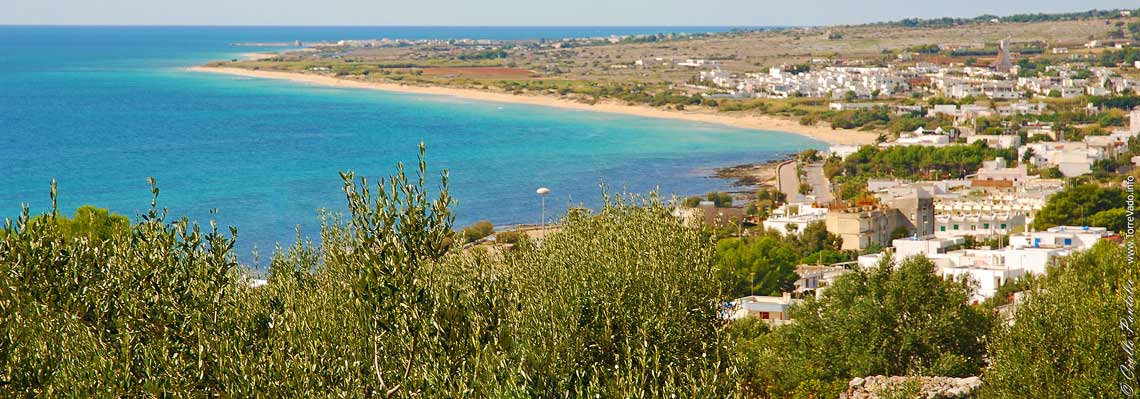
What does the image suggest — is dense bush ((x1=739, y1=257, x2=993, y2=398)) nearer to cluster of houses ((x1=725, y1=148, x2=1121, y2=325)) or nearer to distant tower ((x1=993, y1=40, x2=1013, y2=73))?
cluster of houses ((x1=725, y1=148, x2=1121, y2=325))

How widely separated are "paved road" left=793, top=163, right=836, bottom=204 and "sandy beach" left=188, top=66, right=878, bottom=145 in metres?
11.5

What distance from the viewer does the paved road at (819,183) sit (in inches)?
1678

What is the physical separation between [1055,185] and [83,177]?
37.0m

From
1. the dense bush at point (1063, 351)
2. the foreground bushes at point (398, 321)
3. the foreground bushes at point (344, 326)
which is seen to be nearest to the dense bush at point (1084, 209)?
the dense bush at point (1063, 351)

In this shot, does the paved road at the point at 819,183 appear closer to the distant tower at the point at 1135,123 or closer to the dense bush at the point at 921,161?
the dense bush at the point at 921,161

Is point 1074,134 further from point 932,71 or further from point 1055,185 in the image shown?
point 932,71

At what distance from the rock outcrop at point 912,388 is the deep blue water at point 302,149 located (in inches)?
842

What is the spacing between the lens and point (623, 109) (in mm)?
80750

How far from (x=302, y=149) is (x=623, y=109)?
83.9 ft

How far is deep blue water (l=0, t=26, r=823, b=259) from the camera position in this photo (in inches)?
1767

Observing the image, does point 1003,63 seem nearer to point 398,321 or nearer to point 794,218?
point 794,218

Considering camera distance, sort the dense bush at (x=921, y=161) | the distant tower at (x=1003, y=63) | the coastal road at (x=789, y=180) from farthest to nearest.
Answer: the distant tower at (x=1003, y=63) → the dense bush at (x=921, y=161) → the coastal road at (x=789, y=180)

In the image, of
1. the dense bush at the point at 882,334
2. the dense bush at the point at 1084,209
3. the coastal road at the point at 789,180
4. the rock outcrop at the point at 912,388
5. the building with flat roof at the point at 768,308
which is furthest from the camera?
the coastal road at the point at 789,180

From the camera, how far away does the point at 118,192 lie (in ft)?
153
